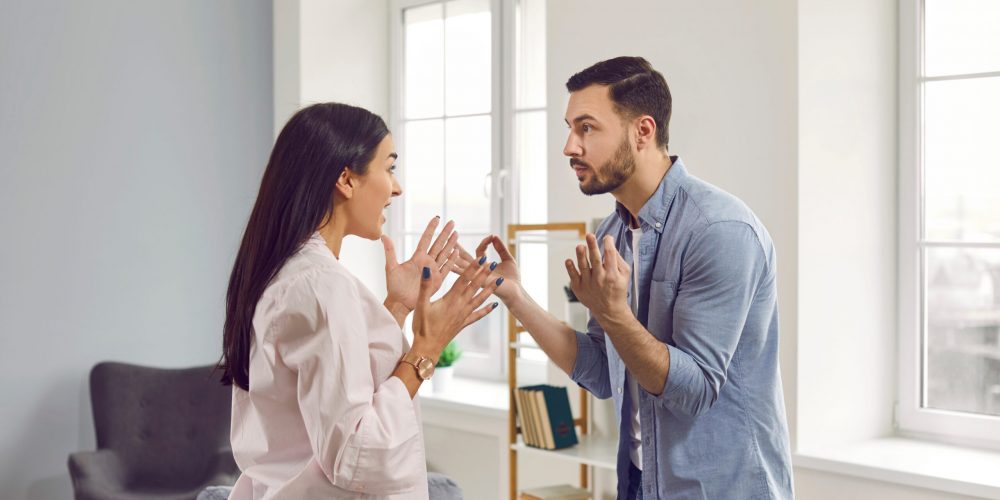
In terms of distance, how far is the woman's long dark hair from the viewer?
5.33 feet

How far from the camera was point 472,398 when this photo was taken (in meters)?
4.25

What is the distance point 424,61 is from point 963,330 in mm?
2773

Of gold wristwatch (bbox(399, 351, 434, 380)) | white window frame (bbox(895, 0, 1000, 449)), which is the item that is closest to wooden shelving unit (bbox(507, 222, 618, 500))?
white window frame (bbox(895, 0, 1000, 449))

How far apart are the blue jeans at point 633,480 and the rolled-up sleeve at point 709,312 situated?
26 centimetres

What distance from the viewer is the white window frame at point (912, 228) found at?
3.20 meters

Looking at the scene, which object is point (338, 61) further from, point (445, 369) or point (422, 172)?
point (445, 369)

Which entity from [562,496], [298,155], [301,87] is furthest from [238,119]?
[298,155]

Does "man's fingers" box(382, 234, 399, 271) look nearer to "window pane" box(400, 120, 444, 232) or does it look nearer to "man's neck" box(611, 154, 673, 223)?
"man's neck" box(611, 154, 673, 223)

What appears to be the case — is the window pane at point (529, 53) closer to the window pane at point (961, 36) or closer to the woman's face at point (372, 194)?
the window pane at point (961, 36)

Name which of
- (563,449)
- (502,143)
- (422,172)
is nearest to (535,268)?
(502,143)

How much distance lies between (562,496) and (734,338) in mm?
1766

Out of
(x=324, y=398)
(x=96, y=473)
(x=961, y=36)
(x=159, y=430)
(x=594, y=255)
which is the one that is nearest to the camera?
(x=324, y=398)

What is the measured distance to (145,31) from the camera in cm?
439

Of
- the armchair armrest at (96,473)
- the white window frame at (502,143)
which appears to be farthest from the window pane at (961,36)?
the armchair armrest at (96,473)
